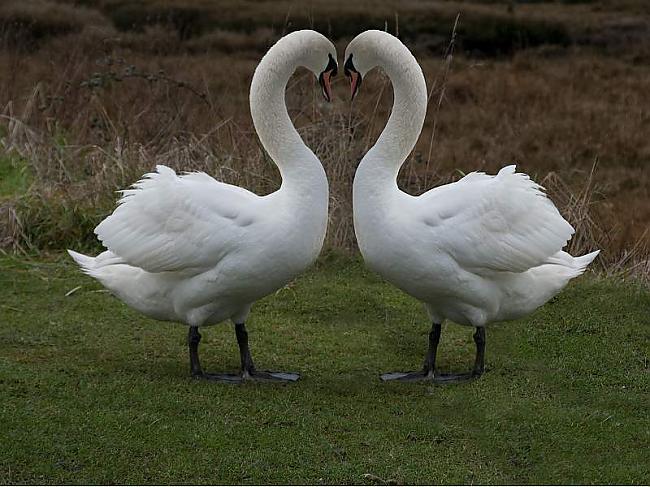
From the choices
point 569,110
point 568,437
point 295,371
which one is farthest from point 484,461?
point 569,110

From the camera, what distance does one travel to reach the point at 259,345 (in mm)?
7609

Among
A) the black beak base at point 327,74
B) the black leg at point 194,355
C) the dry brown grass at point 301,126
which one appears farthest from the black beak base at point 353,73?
the dry brown grass at point 301,126

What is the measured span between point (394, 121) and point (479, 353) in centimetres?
154

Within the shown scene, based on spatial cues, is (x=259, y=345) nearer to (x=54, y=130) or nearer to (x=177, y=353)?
(x=177, y=353)

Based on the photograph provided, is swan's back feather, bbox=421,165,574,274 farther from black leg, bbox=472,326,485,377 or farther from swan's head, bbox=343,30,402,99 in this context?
swan's head, bbox=343,30,402,99

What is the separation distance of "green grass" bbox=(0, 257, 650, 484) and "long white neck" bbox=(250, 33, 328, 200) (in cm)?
124

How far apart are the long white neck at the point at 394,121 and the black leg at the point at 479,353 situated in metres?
1.06

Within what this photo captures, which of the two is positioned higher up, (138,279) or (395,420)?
(138,279)

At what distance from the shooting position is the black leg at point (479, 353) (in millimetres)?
6719

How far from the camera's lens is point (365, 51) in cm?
664

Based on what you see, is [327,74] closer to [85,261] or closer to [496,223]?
[496,223]

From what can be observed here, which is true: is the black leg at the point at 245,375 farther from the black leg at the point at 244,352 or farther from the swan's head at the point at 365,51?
the swan's head at the point at 365,51

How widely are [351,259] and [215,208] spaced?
3.36 m

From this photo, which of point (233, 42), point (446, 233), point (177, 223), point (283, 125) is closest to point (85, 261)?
point (177, 223)
